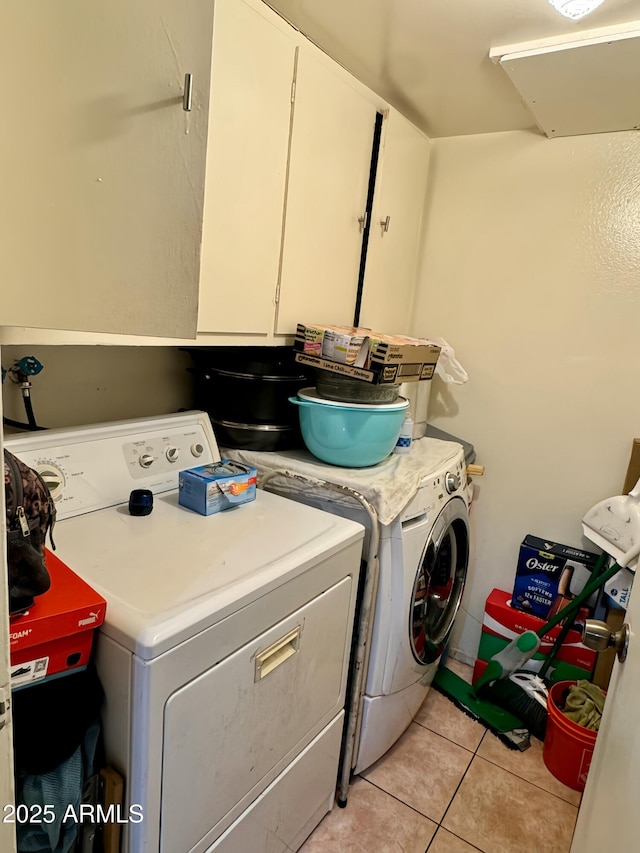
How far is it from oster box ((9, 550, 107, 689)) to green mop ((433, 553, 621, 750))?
5.57ft

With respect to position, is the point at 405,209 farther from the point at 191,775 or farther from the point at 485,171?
the point at 191,775

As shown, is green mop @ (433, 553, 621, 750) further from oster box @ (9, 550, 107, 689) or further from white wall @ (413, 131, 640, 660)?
oster box @ (9, 550, 107, 689)

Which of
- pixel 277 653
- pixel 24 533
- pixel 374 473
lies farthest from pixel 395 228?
pixel 24 533

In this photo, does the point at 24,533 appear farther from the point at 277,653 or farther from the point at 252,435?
the point at 252,435

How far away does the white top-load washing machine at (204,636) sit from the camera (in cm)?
92

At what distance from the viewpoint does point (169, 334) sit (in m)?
0.65

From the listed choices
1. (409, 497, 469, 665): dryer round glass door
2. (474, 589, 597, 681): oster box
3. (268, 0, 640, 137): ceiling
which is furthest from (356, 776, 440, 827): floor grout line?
(268, 0, 640, 137): ceiling

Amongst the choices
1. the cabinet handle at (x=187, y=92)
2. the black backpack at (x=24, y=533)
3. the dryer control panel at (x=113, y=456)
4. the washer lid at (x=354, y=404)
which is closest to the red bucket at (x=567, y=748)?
the washer lid at (x=354, y=404)

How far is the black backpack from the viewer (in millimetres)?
796

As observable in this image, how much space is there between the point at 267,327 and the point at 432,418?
1102mm

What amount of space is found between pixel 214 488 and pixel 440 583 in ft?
3.38

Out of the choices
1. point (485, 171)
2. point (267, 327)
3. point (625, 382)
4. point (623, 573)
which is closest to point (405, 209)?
point (485, 171)

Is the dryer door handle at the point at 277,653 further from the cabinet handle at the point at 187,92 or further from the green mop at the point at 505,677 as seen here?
the green mop at the point at 505,677

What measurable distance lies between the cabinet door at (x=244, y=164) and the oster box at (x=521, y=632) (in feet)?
5.08
